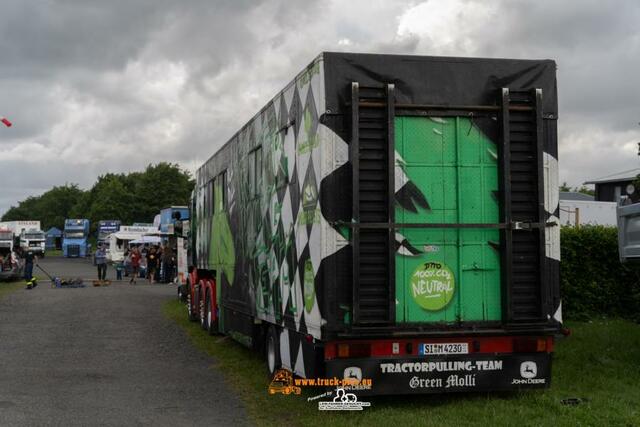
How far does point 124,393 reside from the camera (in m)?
9.75

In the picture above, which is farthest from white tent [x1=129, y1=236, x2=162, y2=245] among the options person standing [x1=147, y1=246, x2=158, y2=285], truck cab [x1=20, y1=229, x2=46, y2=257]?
person standing [x1=147, y1=246, x2=158, y2=285]

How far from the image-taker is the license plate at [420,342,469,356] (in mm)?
7891

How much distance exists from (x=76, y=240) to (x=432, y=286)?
77340 mm

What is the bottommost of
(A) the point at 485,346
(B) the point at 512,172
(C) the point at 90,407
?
(C) the point at 90,407

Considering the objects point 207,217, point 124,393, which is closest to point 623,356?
point 124,393

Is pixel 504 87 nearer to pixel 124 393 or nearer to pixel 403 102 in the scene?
pixel 403 102

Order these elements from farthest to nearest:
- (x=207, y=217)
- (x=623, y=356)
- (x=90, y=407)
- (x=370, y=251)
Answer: (x=207, y=217), (x=623, y=356), (x=90, y=407), (x=370, y=251)

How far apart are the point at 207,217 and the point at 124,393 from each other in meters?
6.47

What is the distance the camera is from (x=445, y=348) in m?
7.94

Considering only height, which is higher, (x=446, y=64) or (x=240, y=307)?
(x=446, y=64)

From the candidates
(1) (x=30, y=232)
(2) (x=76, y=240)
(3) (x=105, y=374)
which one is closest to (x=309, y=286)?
(3) (x=105, y=374)
